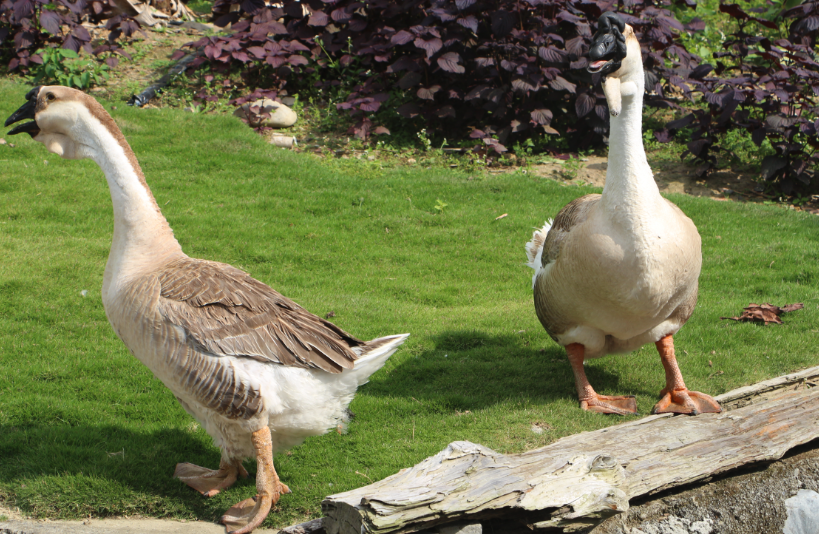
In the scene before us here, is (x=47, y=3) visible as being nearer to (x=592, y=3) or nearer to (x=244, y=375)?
(x=592, y=3)

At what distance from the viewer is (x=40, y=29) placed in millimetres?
10719

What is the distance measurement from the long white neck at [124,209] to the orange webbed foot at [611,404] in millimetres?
3077

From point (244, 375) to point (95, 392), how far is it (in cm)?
191

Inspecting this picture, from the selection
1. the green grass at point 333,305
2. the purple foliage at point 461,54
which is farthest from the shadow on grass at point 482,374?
the purple foliage at point 461,54

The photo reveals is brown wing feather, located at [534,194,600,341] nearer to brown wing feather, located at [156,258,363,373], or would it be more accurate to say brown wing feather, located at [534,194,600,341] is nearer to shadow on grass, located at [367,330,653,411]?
shadow on grass, located at [367,330,653,411]

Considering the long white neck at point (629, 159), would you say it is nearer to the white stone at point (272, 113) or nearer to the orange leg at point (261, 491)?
the orange leg at point (261, 491)

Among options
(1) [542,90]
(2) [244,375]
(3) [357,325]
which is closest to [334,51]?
(1) [542,90]

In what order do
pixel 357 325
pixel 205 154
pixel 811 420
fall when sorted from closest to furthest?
1. pixel 811 420
2. pixel 357 325
3. pixel 205 154

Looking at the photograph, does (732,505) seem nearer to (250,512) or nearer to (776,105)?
(250,512)

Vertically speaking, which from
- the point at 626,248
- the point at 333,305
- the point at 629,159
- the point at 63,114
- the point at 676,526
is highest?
the point at 63,114

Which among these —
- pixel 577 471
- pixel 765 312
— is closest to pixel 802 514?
pixel 577 471

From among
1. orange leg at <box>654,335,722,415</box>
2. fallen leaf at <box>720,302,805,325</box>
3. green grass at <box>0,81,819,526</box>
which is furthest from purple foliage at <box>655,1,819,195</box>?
orange leg at <box>654,335,722,415</box>

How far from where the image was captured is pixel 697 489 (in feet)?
12.6

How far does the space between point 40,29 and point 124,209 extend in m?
8.61
